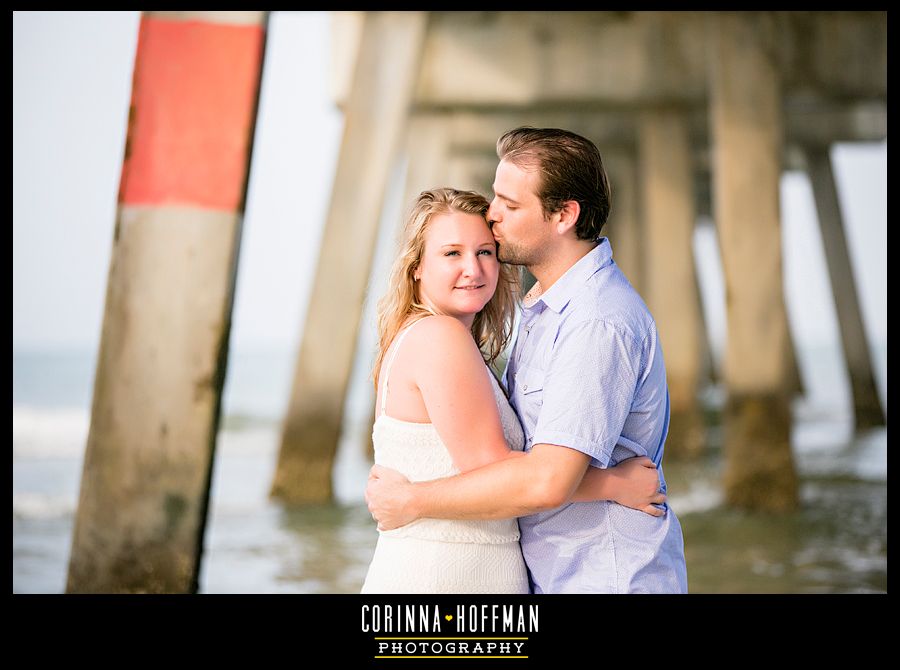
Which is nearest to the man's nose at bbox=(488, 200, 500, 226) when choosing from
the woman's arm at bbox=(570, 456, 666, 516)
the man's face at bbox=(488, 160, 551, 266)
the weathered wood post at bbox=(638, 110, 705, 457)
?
the man's face at bbox=(488, 160, 551, 266)

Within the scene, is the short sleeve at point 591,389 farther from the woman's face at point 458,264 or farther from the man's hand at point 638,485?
the woman's face at point 458,264

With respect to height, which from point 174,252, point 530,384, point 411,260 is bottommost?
point 530,384

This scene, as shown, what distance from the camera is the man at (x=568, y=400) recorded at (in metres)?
2.36

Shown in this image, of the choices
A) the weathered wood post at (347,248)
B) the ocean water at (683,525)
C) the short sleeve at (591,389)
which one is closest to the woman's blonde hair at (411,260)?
the short sleeve at (591,389)

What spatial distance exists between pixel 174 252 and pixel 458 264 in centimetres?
126

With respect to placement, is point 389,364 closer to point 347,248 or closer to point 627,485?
point 627,485

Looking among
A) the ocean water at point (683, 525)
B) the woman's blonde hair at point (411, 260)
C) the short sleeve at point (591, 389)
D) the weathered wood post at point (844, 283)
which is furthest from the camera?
the weathered wood post at point (844, 283)

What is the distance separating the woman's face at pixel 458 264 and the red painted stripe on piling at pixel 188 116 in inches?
45.1

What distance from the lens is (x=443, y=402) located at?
2447mm

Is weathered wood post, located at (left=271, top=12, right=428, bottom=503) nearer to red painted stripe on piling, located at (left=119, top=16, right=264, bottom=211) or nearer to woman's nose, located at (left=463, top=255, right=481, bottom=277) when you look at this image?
red painted stripe on piling, located at (left=119, top=16, right=264, bottom=211)

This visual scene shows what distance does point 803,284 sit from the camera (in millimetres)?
53750

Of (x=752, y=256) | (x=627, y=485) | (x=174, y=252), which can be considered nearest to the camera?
(x=627, y=485)

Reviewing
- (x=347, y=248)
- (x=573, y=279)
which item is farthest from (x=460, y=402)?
(x=347, y=248)
